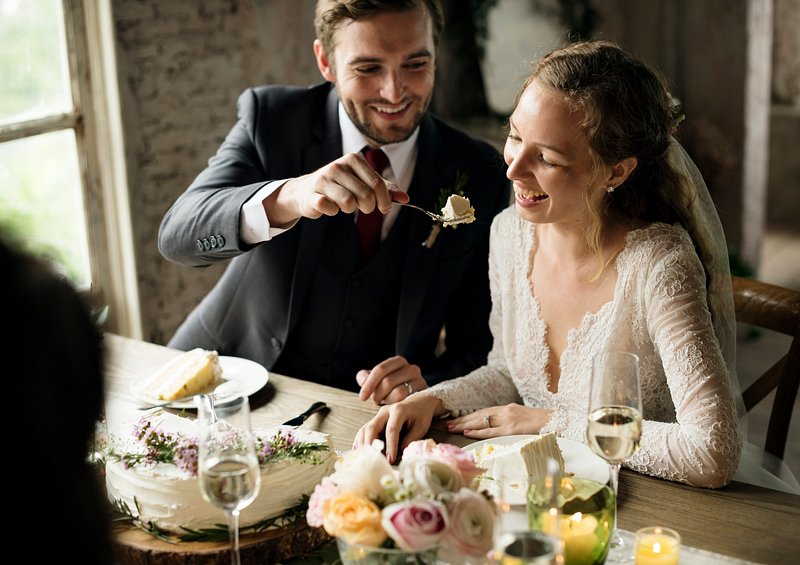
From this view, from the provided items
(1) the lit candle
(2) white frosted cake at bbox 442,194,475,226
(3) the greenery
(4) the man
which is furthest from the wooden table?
(3) the greenery

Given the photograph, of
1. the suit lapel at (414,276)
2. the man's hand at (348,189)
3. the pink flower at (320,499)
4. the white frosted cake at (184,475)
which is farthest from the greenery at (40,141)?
the pink flower at (320,499)

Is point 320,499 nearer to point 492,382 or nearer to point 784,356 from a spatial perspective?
point 492,382

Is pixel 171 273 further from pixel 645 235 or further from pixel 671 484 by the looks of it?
pixel 671 484

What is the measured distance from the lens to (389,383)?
86.4 inches

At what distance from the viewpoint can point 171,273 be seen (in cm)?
395

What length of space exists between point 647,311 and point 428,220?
87cm

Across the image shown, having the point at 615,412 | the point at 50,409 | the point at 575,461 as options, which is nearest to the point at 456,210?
the point at 575,461

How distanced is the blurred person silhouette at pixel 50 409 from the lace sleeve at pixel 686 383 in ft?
3.79

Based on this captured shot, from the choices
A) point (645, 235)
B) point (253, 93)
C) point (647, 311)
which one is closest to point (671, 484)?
point (647, 311)

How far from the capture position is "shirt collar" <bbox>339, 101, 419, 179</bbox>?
288 cm

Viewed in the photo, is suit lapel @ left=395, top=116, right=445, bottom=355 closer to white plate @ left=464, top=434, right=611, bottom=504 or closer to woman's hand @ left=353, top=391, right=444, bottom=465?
woman's hand @ left=353, top=391, right=444, bottom=465

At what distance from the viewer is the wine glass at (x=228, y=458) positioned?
1.34 meters

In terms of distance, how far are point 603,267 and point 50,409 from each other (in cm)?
155

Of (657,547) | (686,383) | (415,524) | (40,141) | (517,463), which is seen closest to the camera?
(415,524)
